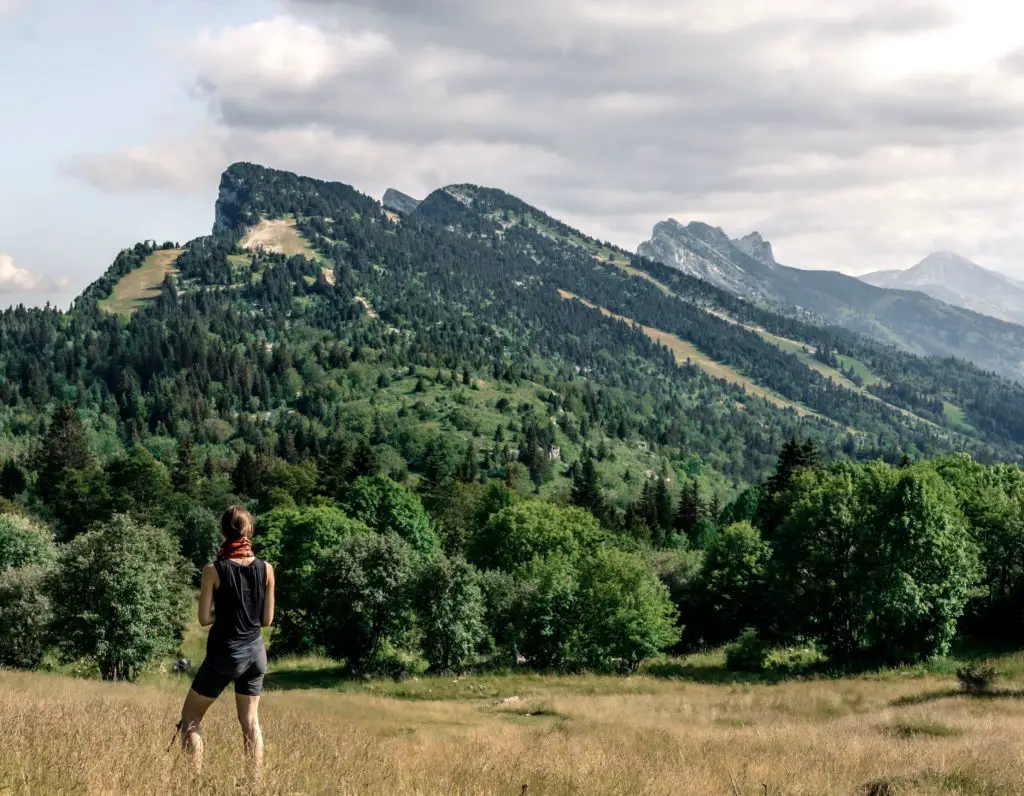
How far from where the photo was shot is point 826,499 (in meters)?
52.8

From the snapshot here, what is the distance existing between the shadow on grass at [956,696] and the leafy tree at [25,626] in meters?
45.5

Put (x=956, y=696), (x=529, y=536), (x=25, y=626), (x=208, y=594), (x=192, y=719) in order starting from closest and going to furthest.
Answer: (x=208, y=594) < (x=192, y=719) < (x=956, y=696) < (x=25, y=626) < (x=529, y=536)

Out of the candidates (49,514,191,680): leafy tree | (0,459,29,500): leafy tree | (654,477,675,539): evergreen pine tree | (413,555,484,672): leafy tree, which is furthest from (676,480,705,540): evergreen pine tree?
(0,459,29,500): leafy tree

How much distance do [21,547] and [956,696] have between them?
6774cm

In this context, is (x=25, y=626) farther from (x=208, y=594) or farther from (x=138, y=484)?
(x=138, y=484)

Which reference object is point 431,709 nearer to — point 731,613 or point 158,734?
point 158,734

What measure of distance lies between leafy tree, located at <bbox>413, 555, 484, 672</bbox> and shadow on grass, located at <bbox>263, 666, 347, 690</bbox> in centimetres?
636

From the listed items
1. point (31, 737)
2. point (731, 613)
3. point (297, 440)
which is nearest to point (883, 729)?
point (31, 737)

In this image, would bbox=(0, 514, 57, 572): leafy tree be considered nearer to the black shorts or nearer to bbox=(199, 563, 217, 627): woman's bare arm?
the black shorts

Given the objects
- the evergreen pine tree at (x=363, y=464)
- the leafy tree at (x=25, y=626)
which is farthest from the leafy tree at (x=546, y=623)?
the evergreen pine tree at (x=363, y=464)

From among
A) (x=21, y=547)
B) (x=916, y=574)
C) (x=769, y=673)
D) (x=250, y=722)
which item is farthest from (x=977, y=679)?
(x=21, y=547)

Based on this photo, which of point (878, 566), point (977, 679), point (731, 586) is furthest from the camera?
point (731, 586)

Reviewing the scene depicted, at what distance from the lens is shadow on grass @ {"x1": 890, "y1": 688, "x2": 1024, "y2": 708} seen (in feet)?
107

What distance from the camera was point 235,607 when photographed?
938 centimetres
